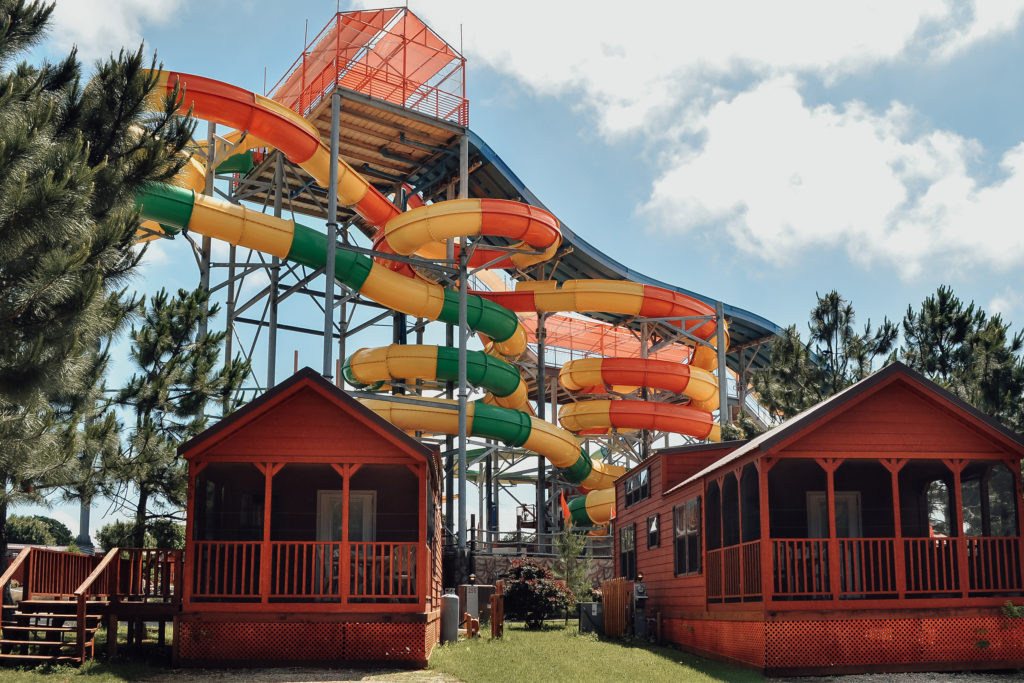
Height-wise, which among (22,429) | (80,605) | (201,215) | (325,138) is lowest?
(80,605)

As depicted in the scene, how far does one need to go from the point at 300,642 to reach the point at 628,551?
12565 millimetres

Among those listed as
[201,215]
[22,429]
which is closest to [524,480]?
[201,215]

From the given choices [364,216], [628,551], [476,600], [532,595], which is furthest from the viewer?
[364,216]

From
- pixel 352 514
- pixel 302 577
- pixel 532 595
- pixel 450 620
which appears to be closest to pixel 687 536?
pixel 450 620

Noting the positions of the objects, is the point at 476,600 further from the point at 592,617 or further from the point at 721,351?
the point at 721,351

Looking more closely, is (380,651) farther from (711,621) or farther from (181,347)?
(181,347)

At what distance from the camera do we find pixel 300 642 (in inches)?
658

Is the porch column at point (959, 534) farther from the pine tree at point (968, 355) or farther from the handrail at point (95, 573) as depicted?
the handrail at point (95, 573)

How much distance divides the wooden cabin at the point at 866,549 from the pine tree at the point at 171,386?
35.4ft

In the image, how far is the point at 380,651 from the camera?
16.7m

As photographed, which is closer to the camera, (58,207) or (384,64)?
(58,207)

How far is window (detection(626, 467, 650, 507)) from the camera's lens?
2492cm

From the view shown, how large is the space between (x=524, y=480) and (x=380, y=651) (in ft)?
150

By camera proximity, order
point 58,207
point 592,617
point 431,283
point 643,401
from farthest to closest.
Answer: point 643,401 → point 431,283 → point 592,617 → point 58,207
